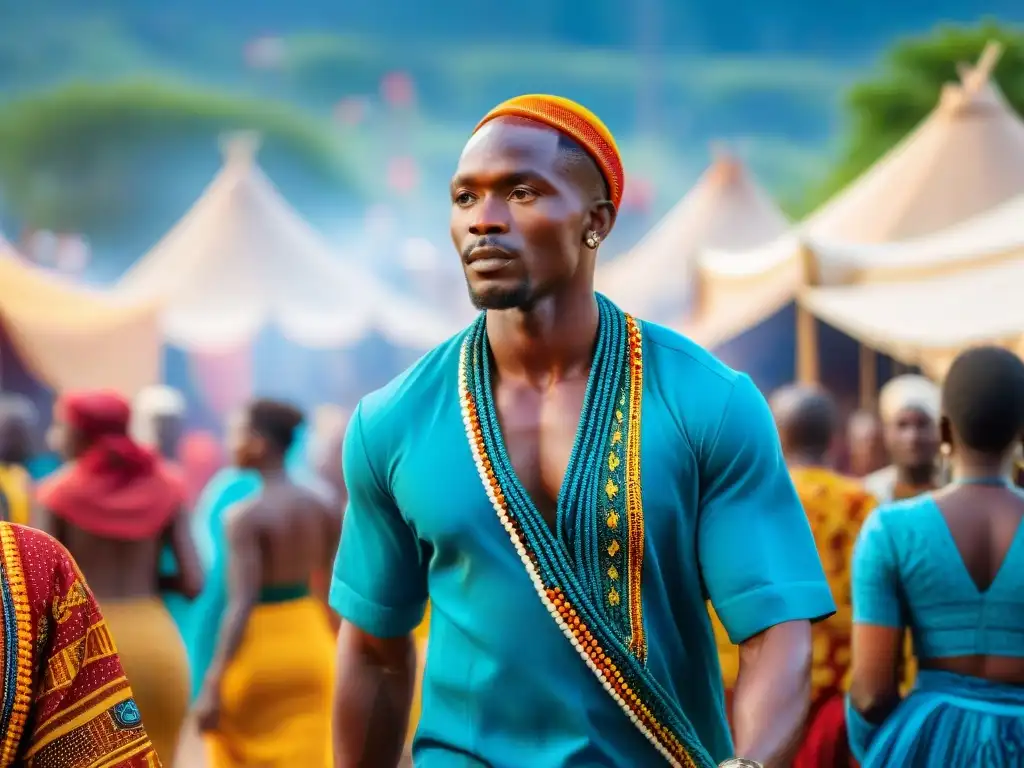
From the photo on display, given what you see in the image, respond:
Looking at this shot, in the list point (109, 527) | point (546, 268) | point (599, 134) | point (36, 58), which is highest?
point (36, 58)

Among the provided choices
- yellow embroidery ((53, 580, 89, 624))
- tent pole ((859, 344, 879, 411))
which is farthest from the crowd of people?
tent pole ((859, 344, 879, 411))

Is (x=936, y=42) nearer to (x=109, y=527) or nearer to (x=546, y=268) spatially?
(x=109, y=527)

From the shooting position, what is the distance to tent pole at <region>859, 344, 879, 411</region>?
15484mm

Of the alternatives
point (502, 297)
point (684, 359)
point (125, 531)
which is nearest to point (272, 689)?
point (125, 531)

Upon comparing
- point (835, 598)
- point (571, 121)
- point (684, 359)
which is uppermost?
point (571, 121)

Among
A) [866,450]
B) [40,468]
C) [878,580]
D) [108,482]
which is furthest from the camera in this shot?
[866,450]

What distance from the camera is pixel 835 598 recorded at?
6.12 meters

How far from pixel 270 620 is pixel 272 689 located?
307 millimetres

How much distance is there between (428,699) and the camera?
3.10 m

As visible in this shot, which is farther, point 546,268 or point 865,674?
point 865,674

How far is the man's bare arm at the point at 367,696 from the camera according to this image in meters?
3.25

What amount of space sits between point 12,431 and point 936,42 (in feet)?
109

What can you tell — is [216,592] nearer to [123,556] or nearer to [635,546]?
[123,556]

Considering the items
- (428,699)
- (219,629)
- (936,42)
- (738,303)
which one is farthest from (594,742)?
(936,42)
